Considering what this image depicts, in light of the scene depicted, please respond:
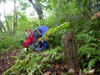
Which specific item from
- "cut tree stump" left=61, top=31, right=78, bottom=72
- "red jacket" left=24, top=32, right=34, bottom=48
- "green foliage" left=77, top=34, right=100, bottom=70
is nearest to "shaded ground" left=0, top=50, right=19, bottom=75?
"red jacket" left=24, top=32, right=34, bottom=48

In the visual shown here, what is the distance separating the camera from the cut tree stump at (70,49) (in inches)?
65.4

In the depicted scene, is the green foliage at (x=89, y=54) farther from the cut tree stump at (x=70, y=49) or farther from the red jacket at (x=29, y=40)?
the red jacket at (x=29, y=40)

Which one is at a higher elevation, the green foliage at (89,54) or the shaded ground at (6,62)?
the green foliage at (89,54)

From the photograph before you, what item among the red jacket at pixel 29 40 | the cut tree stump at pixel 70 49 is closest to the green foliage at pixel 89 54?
the cut tree stump at pixel 70 49

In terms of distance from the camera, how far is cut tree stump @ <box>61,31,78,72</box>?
1.66 m

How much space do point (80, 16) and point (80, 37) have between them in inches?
56.6

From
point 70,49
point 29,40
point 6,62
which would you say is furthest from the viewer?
point 29,40

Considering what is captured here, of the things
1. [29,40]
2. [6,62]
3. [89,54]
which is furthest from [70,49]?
[6,62]

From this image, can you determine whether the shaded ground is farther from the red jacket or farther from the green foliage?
the green foliage

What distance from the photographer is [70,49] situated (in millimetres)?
1679

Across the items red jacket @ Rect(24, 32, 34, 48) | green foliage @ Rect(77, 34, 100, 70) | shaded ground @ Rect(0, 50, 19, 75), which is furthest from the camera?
red jacket @ Rect(24, 32, 34, 48)

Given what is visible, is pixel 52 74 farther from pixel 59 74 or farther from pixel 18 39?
pixel 18 39

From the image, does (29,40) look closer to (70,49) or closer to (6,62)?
(6,62)

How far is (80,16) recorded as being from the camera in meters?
3.46
